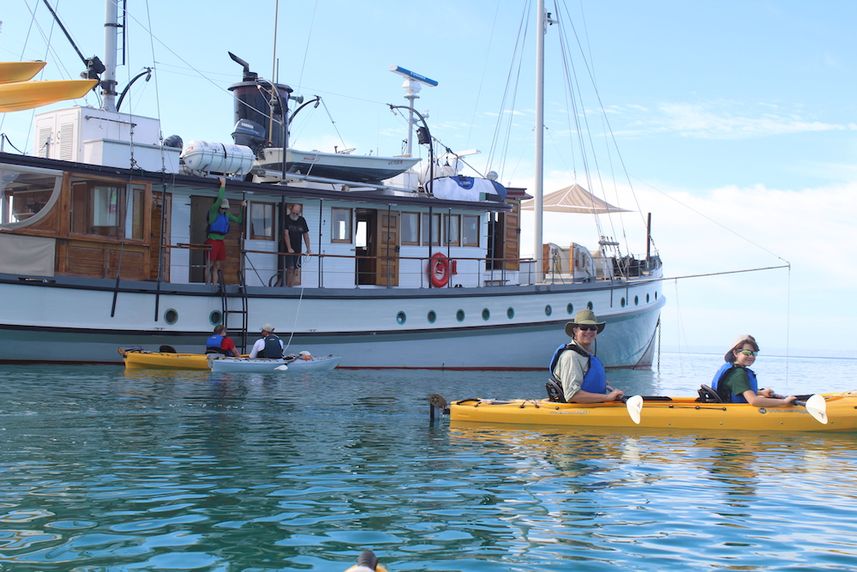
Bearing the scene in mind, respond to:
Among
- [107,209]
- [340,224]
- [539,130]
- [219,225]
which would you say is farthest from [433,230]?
[107,209]

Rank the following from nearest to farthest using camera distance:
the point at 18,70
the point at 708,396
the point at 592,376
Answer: the point at 592,376 → the point at 708,396 → the point at 18,70

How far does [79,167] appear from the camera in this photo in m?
18.6

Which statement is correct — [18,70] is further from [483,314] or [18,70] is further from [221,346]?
[483,314]

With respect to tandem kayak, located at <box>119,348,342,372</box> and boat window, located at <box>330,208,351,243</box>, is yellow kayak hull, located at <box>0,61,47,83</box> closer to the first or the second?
tandem kayak, located at <box>119,348,342,372</box>

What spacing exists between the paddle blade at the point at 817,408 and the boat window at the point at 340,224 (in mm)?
12991

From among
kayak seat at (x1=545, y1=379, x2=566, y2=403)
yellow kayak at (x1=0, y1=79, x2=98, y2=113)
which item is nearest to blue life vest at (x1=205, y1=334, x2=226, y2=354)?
yellow kayak at (x1=0, y1=79, x2=98, y2=113)

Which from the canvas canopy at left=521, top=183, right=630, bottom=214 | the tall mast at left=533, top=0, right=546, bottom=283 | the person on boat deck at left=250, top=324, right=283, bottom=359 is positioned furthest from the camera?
the canvas canopy at left=521, top=183, right=630, bottom=214

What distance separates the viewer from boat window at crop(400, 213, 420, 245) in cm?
2334

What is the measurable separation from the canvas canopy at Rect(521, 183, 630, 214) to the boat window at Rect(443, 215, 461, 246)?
7.09 metres

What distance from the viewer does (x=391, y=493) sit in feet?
25.3

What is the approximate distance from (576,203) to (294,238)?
13143 millimetres

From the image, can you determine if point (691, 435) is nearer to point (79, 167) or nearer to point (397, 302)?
→ point (397, 302)

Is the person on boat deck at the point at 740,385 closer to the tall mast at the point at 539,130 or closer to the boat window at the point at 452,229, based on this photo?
the boat window at the point at 452,229

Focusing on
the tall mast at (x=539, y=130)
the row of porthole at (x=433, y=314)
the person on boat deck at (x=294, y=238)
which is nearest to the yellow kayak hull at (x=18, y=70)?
the row of porthole at (x=433, y=314)
